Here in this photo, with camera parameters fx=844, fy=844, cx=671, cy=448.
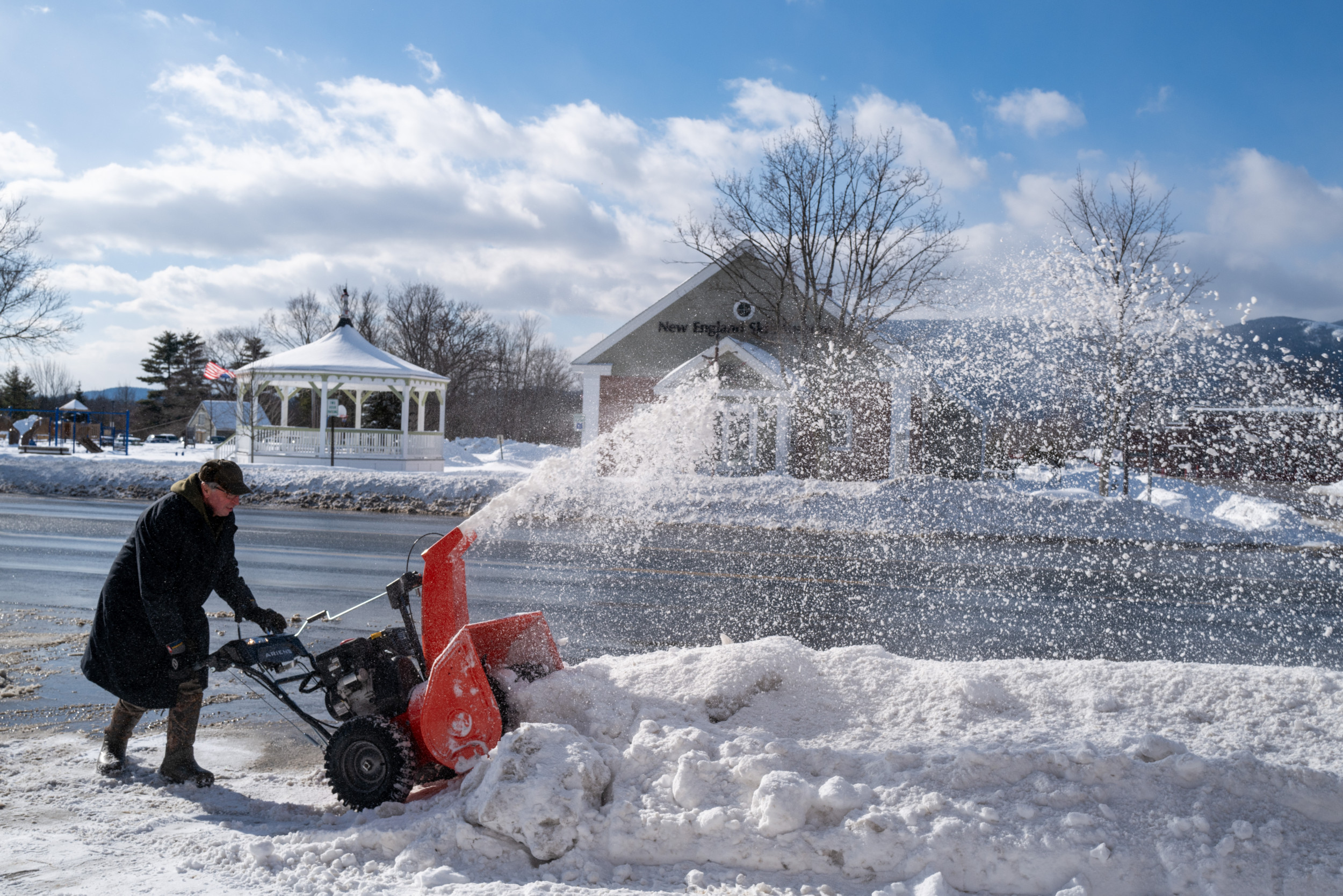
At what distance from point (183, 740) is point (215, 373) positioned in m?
33.0

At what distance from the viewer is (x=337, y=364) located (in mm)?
28953

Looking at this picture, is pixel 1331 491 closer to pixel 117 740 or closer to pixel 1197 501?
pixel 1197 501

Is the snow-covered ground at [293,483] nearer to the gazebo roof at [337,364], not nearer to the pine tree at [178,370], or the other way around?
the gazebo roof at [337,364]

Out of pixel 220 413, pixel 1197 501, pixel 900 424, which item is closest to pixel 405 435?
pixel 900 424

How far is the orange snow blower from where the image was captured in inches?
148

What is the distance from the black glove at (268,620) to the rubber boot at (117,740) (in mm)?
683

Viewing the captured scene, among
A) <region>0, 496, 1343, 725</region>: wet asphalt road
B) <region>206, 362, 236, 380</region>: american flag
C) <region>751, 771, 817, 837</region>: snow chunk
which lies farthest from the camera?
<region>206, 362, 236, 380</region>: american flag

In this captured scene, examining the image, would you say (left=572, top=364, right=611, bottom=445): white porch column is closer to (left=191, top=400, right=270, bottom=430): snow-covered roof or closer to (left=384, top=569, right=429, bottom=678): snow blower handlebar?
(left=384, top=569, right=429, bottom=678): snow blower handlebar

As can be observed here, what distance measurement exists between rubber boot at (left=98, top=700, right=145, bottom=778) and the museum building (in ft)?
62.7

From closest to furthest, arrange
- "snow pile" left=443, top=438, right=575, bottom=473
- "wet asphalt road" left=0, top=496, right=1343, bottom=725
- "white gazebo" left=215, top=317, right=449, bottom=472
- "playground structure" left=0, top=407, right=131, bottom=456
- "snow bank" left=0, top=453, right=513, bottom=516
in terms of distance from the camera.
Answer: "wet asphalt road" left=0, top=496, right=1343, bottom=725 < "snow bank" left=0, top=453, right=513, bottom=516 < "white gazebo" left=215, top=317, right=449, bottom=472 < "snow pile" left=443, top=438, right=575, bottom=473 < "playground structure" left=0, top=407, right=131, bottom=456

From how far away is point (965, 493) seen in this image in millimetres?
18422

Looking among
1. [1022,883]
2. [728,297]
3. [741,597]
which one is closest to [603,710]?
[1022,883]

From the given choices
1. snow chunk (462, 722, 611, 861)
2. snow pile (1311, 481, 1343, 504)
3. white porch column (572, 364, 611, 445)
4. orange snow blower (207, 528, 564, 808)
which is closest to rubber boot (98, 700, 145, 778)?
orange snow blower (207, 528, 564, 808)

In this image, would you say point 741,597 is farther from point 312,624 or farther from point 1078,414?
point 1078,414
